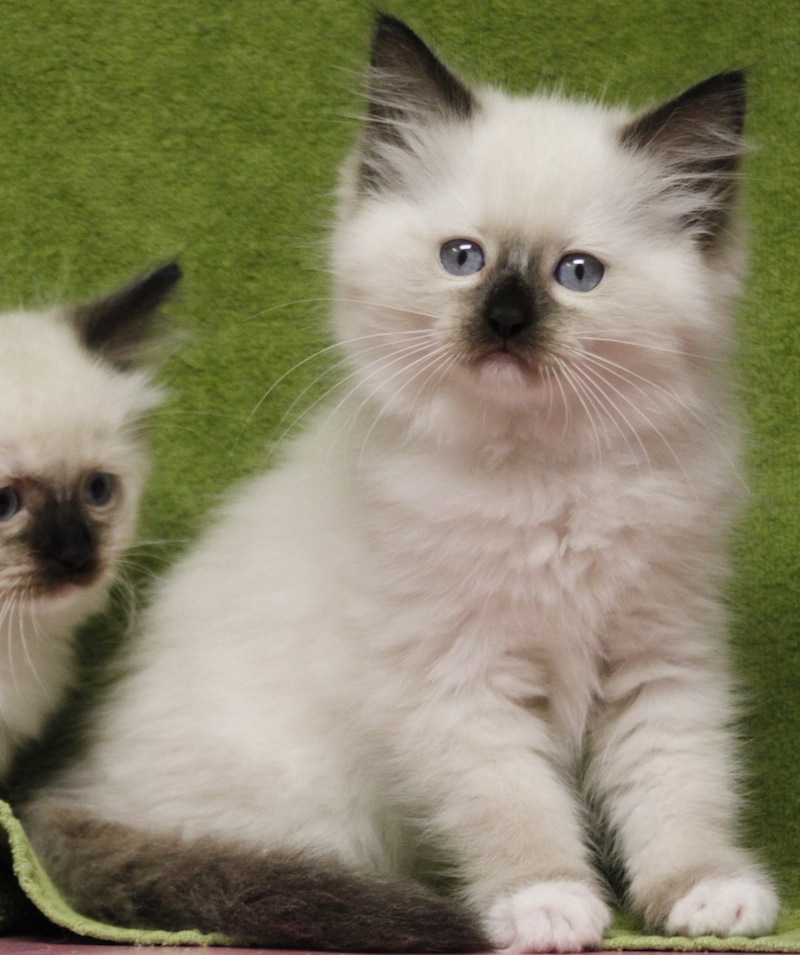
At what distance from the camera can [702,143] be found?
2.12m

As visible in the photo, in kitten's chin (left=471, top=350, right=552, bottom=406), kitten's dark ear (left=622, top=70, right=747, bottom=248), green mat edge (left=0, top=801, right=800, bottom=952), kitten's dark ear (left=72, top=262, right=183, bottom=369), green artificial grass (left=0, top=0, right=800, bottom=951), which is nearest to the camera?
green mat edge (left=0, top=801, right=800, bottom=952)

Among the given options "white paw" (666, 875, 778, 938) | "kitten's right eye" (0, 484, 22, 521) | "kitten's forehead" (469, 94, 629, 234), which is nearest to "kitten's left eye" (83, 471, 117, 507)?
"kitten's right eye" (0, 484, 22, 521)

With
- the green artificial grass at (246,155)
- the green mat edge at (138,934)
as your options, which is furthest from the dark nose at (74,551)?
the green artificial grass at (246,155)

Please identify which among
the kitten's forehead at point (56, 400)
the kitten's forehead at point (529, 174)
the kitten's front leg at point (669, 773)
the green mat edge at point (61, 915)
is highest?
the kitten's forehead at point (529, 174)

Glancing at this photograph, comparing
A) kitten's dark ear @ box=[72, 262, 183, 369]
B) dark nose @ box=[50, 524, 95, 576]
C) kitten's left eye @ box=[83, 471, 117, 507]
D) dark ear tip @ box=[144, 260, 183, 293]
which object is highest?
dark ear tip @ box=[144, 260, 183, 293]

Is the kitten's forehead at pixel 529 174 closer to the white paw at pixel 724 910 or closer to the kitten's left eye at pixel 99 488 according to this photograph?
the kitten's left eye at pixel 99 488

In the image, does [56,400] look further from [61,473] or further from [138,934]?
[138,934]

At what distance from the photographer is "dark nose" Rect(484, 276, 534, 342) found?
75.3 inches

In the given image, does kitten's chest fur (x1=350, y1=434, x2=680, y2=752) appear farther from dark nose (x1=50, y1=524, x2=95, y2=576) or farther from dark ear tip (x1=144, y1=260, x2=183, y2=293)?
dark ear tip (x1=144, y1=260, x2=183, y2=293)

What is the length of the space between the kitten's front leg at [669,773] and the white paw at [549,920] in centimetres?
14

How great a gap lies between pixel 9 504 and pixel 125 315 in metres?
0.44

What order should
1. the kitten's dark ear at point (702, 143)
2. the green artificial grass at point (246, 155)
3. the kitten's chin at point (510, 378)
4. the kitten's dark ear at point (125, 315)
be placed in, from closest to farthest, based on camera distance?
the kitten's chin at point (510, 378) < the kitten's dark ear at point (702, 143) < the kitten's dark ear at point (125, 315) < the green artificial grass at point (246, 155)

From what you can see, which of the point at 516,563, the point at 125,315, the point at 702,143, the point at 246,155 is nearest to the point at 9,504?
the point at 125,315

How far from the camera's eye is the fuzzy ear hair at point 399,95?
6.97 ft
